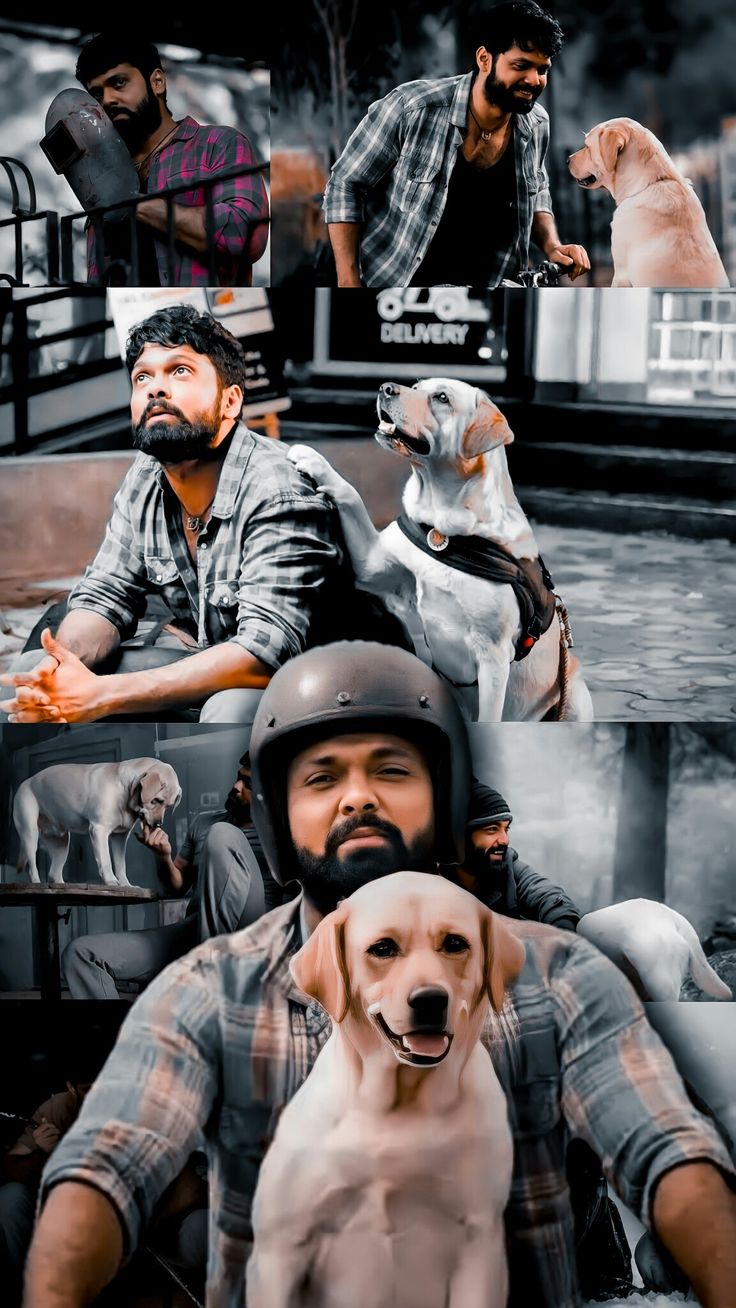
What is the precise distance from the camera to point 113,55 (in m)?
3.07

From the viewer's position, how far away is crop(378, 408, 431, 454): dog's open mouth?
9.53 feet

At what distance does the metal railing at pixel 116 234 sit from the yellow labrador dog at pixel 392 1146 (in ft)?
4.67

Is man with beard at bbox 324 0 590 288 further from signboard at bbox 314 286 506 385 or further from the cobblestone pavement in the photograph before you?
the cobblestone pavement

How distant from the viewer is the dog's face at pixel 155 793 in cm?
304

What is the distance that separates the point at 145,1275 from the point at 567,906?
1.16 meters

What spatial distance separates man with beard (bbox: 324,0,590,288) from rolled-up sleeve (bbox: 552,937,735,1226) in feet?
4.86

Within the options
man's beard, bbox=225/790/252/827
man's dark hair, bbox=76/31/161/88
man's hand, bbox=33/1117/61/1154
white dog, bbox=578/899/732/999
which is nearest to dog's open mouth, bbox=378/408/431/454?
man's beard, bbox=225/790/252/827

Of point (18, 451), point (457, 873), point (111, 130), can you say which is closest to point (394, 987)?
point (457, 873)

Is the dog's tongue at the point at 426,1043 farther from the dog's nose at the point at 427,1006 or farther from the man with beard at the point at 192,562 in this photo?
the man with beard at the point at 192,562

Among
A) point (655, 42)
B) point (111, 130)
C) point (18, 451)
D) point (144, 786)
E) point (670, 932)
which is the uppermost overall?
point (655, 42)

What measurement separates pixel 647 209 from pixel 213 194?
3.10 ft

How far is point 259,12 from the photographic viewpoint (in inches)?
121

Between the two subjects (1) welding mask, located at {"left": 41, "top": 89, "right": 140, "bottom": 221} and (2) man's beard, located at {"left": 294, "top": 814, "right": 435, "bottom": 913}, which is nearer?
(2) man's beard, located at {"left": 294, "top": 814, "right": 435, "bottom": 913}

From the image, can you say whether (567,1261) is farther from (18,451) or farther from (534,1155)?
(18,451)
